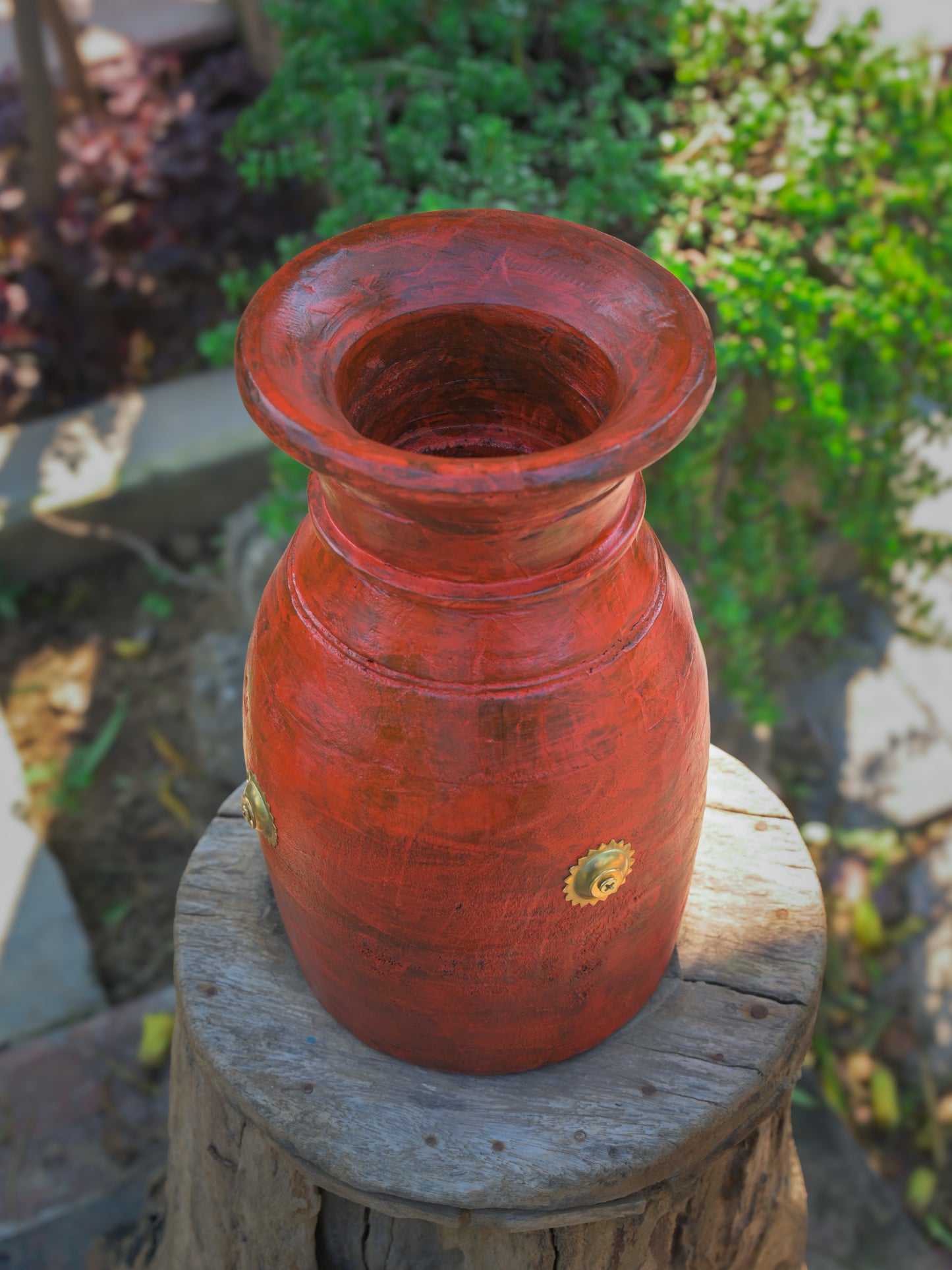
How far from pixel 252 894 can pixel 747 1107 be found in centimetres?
81

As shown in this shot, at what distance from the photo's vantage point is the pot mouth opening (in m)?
1.37

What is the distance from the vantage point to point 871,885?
3424mm

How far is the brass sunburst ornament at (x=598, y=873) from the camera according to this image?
4.50 ft

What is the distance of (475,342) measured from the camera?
4.70 ft

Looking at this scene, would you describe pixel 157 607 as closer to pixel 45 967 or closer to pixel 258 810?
pixel 45 967

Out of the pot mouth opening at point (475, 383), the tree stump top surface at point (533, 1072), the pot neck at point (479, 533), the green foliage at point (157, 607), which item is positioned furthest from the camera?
the green foliage at point (157, 607)

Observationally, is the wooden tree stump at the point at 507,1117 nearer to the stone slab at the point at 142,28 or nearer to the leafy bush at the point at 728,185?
the leafy bush at the point at 728,185

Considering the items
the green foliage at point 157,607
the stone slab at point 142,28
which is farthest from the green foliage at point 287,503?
the stone slab at point 142,28

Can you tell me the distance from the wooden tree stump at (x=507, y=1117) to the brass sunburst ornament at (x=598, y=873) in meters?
0.37

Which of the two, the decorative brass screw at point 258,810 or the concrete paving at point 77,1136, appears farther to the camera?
the concrete paving at point 77,1136

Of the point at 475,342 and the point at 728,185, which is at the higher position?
the point at 475,342

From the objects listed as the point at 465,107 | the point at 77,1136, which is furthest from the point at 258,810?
the point at 465,107

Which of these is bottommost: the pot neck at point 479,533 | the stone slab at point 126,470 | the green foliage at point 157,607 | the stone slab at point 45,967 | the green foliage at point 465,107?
the stone slab at point 45,967

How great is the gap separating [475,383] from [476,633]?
0.39 metres
